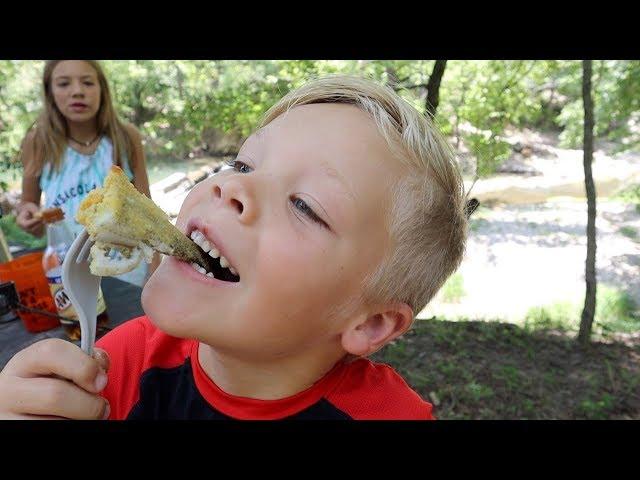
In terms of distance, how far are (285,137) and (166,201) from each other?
26.9 feet

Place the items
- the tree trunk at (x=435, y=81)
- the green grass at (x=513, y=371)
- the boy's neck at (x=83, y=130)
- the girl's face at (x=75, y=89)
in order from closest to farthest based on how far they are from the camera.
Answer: the girl's face at (x=75, y=89) → the boy's neck at (x=83, y=130) → the green grass at (x=513, y=371) → the tree trunk at (x=435, y=81)

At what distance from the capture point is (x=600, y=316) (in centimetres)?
545

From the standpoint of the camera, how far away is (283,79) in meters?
4.17

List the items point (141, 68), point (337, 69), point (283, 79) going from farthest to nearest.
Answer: point (141, 68) < point (283, 79) < point (337, 69)

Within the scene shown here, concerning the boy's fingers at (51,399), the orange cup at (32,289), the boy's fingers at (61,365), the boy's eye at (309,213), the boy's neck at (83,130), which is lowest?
the orange cup at (32,289)

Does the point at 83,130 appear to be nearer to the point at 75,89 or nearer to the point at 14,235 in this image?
the point at 75,89

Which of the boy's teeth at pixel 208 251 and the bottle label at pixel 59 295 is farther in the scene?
the bottle label at pixel 59 295

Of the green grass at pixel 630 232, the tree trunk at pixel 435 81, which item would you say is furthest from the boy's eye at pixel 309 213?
the green grass at pixel 630 232

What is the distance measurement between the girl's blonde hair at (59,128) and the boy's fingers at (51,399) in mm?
2519

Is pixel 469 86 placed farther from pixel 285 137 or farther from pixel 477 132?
pixel 285 137

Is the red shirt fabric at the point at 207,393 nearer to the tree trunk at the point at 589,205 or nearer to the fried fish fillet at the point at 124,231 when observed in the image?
the fried fish fillet at the point at 124,231

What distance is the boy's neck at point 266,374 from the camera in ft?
4.30

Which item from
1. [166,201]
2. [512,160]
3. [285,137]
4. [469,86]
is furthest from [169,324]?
[512,160]

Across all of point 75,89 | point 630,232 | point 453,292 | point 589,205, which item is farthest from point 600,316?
point 75,89
